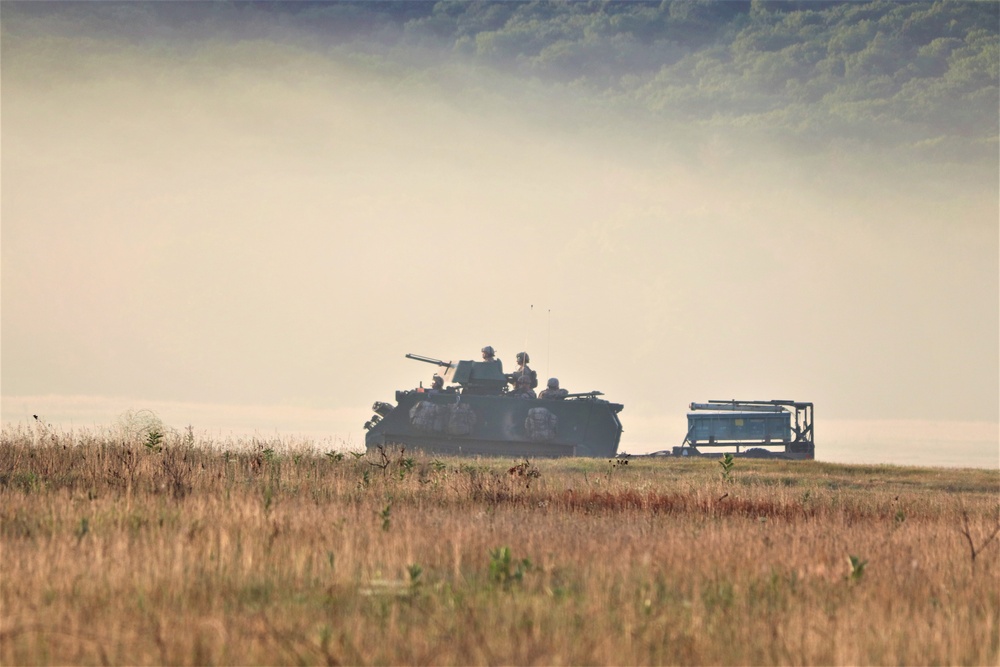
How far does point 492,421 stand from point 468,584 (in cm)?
3554

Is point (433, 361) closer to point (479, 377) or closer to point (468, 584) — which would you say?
point (479, 377)

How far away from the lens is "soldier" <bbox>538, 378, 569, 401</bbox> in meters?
44.1

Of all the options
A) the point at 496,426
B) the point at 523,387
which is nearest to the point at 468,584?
the point at 496,426

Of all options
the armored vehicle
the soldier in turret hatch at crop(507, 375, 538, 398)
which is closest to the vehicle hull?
the armored vehicle

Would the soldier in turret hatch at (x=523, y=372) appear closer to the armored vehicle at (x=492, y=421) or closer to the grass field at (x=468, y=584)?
the armored vehicle at (x=492, y=421)

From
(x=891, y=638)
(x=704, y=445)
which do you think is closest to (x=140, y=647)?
(x=891, y=638)

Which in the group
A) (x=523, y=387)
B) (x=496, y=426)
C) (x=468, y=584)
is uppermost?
(x=523, y=387)

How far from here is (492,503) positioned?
15.1 metres

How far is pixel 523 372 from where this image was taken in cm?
4522

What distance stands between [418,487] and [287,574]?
834 cm

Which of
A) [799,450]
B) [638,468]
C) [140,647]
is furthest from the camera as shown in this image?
[799,450]

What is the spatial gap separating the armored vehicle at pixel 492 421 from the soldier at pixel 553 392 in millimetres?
195

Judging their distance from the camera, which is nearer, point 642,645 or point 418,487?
point 642,645

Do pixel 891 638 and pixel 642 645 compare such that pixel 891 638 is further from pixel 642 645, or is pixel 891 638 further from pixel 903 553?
pixel 903 553
